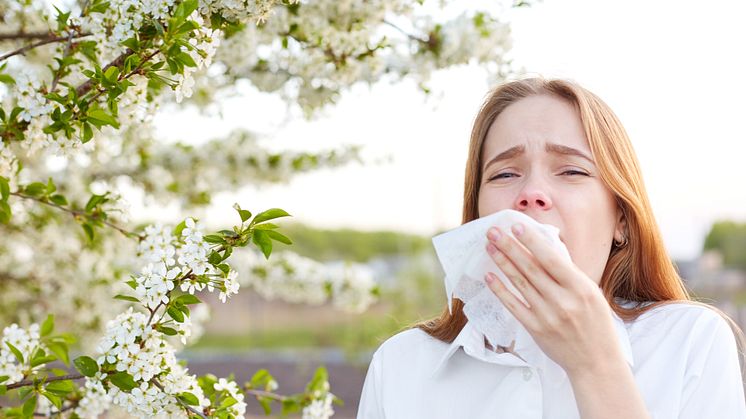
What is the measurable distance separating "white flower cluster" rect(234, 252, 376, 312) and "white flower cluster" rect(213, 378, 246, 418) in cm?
224

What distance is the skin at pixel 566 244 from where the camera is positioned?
1161 millimetres

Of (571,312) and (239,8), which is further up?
(239,8)

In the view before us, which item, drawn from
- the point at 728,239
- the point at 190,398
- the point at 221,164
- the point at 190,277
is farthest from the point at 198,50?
the point at 728,239

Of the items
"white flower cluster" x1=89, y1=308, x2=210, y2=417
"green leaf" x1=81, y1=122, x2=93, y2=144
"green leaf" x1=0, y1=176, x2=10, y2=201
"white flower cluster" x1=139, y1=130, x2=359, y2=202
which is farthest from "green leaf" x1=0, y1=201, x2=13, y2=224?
"white flower cluster" x1=139, y1=130, x2=359, y2=202

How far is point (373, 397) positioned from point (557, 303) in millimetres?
509

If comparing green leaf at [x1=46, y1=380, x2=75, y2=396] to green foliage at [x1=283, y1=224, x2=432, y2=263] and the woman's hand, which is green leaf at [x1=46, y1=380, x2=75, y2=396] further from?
green foliage at [x1=283, y1=224, x2=432, y2=263]

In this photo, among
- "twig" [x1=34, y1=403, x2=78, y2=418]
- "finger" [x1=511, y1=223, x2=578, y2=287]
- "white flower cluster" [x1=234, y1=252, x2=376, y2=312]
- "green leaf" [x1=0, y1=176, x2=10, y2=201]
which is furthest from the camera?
"white flower cluster" [x1=234, y1=252, x2=376, y2=312]

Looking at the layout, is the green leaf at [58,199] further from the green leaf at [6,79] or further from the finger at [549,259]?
the finger at [549,259]

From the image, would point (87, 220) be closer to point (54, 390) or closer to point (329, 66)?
point (54, 390)

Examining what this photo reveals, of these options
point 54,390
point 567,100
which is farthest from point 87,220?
point 567,100

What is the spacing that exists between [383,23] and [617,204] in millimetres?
904

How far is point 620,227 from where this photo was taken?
1.55 meters

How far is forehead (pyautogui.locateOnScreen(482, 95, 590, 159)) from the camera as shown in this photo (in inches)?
57.1

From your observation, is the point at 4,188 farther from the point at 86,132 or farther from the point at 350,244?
the point at 350,244
